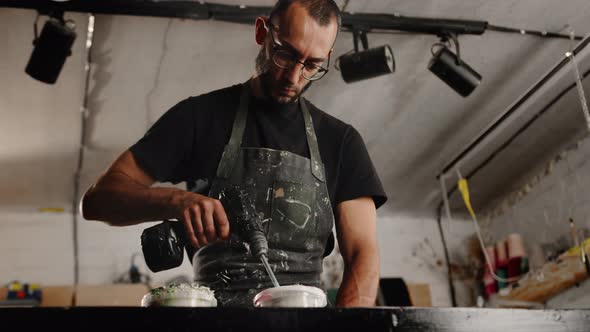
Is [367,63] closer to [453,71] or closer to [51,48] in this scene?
[453,71]

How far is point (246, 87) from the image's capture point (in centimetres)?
194

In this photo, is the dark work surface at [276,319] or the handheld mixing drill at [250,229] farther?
the handheld mixing drill at [250,229]

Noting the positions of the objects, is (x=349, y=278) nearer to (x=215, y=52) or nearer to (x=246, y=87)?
(x=246, y=87)

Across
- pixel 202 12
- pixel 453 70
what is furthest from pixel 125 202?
pixel 453 70

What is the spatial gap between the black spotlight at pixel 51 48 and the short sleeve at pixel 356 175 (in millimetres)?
1621

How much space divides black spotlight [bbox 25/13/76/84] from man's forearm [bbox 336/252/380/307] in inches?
73.0

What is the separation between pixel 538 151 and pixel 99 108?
2.89 meters

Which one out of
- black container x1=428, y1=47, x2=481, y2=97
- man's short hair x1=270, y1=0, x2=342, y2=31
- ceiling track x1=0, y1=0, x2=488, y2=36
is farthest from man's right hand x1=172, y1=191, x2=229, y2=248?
black container x1=428, y1=47, x2=481, y2=97

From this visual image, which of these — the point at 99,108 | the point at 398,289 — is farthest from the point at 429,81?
the point at 99,108

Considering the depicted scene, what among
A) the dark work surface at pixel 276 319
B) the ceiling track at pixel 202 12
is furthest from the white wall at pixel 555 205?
the dark work surface at pixel 276 319

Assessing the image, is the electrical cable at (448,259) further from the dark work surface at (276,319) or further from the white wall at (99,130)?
the dark work surface at (276,319)

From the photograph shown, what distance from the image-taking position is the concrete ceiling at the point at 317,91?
10.5 feet

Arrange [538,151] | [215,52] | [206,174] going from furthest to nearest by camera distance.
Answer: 1. [538,151]
2. [215,52]
3. [206,174]

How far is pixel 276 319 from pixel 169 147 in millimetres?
900
